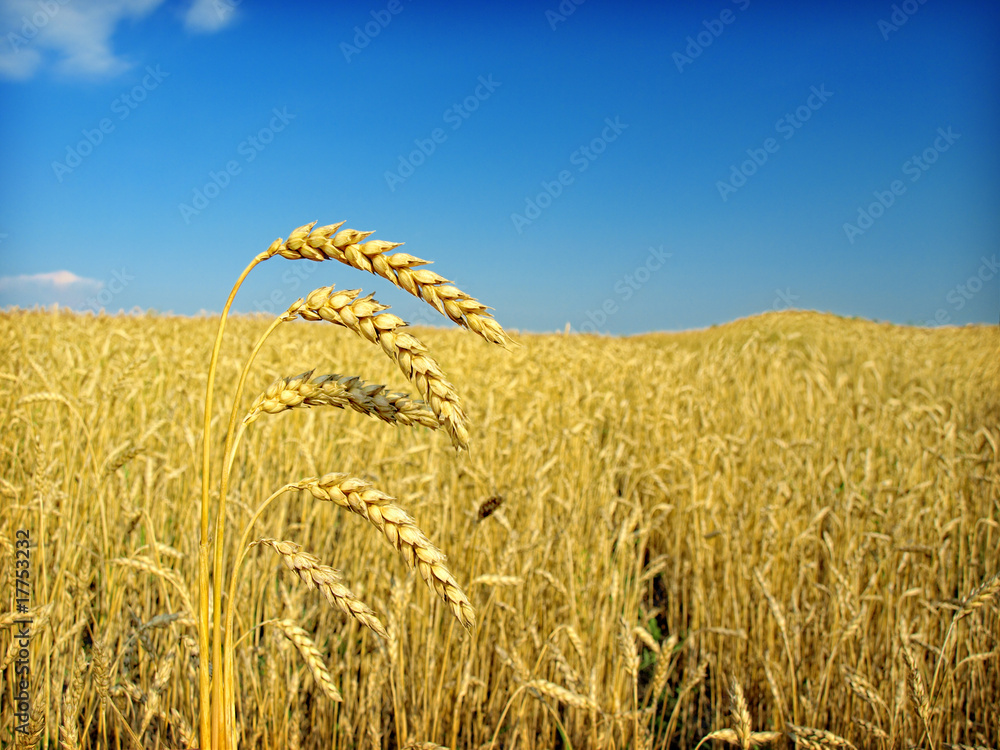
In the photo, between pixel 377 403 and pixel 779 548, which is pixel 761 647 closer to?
pixel 779 548

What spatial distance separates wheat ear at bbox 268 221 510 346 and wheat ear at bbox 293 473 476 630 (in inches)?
9.3

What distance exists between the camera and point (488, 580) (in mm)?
1790

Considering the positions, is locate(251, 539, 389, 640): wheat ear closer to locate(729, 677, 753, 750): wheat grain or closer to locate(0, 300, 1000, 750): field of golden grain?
locate(0, 300, 1000, 750): field of golden grain

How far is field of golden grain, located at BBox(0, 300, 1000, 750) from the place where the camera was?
1.87 m

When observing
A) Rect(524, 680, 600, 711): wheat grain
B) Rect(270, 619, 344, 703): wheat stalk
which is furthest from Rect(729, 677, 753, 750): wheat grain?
Rect(270, 619, 344, 703): wheat stalk

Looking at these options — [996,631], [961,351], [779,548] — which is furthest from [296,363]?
[961,351]

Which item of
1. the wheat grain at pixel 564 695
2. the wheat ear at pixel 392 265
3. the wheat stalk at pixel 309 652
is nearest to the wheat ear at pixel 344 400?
the wheat ear at pixel 392 265

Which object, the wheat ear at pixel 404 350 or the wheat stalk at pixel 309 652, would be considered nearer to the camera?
the wheat ear at pixel 404 350

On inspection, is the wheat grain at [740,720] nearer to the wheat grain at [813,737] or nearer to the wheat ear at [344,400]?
the wheat grain at [813,737]

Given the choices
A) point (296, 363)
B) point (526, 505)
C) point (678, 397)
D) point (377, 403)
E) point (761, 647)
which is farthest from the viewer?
point (296, 363)

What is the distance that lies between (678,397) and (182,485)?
4056 millimetres

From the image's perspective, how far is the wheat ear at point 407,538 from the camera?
0.72 meters

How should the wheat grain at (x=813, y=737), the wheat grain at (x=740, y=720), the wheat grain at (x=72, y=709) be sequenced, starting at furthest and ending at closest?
the wheat grain at (x=813, y=737)
the wheat grain at (x=740, y=720)
the wheat grain at (x=72, y=709)

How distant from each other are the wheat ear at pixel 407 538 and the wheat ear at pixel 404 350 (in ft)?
0.40
